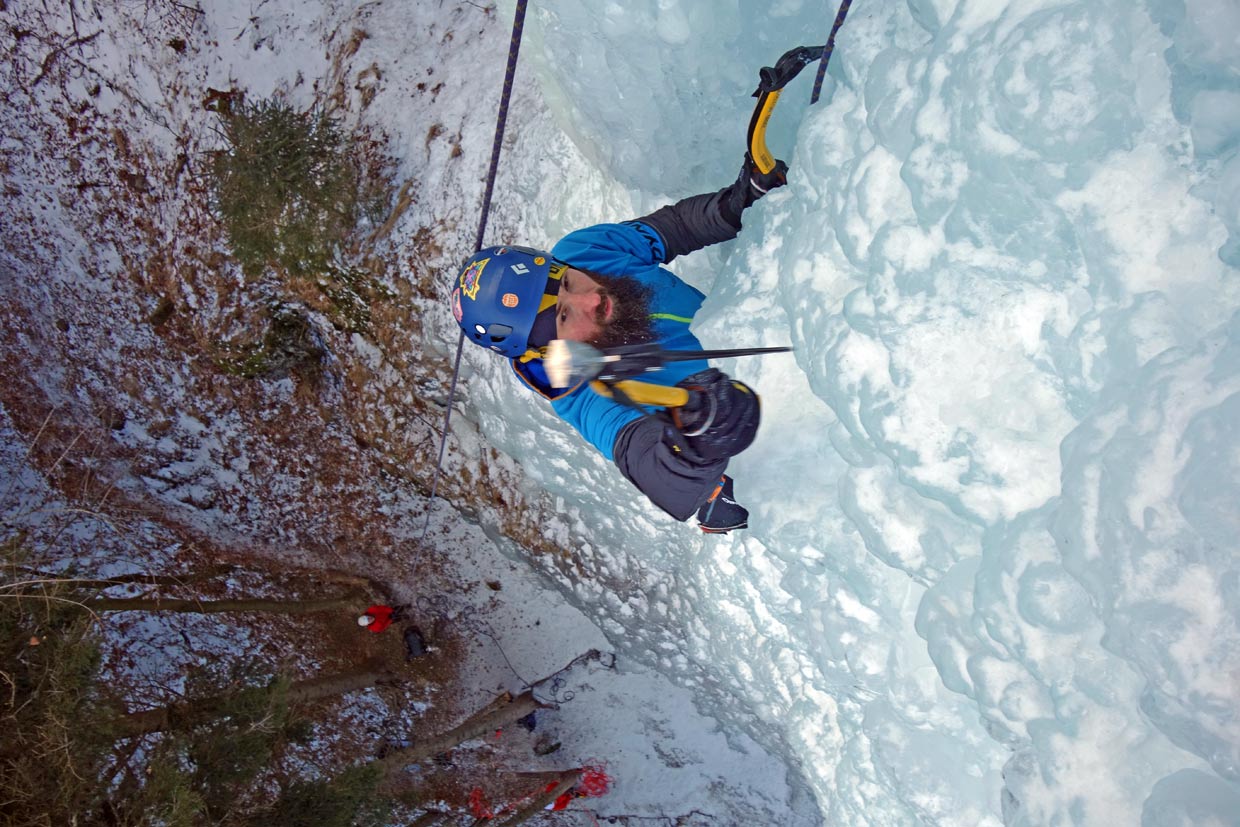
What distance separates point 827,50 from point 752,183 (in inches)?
17.9

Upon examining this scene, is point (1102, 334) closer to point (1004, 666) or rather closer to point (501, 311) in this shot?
point (1004, 666)

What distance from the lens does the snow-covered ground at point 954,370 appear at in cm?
147

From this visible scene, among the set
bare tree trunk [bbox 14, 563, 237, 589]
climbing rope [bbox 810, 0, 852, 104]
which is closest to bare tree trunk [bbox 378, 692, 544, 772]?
bare tree trunk [bbox 14, 563, 237, 589]

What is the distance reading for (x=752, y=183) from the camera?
8.09 ft

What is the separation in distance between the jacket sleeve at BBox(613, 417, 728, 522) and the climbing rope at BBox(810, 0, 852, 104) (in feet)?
3.85

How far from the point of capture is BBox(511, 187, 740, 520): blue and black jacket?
2154 mm

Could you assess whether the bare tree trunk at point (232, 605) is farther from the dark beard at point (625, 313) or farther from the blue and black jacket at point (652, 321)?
the dark beard at point (625, 313)

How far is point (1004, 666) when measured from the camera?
2002mm

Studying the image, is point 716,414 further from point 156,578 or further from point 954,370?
point 156,578

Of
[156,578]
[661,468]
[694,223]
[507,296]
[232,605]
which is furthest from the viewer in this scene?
[156,578]

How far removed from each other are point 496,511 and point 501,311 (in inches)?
86.3

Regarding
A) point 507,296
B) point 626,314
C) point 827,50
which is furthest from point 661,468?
point 827,50

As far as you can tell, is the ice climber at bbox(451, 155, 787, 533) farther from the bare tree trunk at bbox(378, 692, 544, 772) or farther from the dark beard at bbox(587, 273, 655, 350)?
the bare tree trunk at bbox(378, 692, 544, 772)

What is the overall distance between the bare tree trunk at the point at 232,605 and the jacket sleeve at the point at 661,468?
12.0ft
